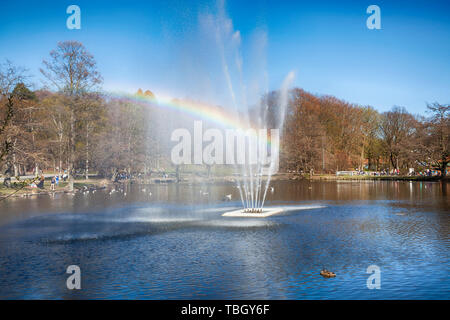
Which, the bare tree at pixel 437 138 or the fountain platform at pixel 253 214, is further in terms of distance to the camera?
the bare tree at pixel 437 138

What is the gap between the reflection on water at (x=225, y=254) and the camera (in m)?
14.4

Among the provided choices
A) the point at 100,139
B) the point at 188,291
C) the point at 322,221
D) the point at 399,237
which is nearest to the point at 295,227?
the point at 322,221

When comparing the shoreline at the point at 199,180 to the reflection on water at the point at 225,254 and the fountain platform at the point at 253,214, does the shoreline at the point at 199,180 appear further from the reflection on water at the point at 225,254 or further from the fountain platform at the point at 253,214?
the fountain platform at the point at 253,214

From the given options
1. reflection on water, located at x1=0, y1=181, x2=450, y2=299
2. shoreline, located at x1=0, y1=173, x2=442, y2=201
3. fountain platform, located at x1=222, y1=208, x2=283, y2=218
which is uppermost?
shoreline, located at x1=0, y1=173, x2=442, y2=201

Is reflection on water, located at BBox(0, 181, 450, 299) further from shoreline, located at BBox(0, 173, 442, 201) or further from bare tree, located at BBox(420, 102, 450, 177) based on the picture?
bare tree, located at BBox(420, 102, 450, 177)

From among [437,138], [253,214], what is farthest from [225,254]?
[437,138]

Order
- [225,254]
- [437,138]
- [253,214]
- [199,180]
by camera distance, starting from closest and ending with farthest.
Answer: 1. [225,254]
2. [253,214]
3. [437,138]
4. [199,180]

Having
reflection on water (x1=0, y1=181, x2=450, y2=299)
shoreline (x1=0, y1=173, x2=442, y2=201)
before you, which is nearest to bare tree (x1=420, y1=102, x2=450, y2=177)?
shoreline (x1=0, y1=173, x2=442, y2=201)

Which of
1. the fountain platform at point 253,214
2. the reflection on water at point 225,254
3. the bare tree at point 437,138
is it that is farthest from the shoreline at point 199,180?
the fountain platform at point 253,214

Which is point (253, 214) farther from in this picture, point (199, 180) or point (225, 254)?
point (199, 180)

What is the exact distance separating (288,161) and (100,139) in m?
43.9

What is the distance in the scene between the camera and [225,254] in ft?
63.8

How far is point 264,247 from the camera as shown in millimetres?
20828

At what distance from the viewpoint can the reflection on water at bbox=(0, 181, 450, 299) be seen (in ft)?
47.2
